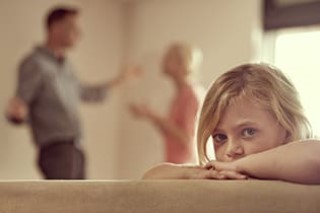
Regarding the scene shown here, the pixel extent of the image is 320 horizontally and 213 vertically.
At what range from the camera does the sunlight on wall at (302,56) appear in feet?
12.9

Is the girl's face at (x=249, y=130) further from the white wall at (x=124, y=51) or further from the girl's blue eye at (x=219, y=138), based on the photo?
the white wall at (x=124, y=51)

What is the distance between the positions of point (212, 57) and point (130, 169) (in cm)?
96

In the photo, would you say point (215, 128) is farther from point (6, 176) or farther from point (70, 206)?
point (6, 176)

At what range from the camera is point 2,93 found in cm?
425

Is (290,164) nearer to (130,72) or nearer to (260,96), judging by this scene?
(260,96)

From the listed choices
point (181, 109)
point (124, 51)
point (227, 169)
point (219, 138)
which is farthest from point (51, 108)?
point (227, 169)

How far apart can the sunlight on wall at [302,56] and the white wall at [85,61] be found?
1209 millimetres

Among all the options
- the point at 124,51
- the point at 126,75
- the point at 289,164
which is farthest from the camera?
the point at 124,51

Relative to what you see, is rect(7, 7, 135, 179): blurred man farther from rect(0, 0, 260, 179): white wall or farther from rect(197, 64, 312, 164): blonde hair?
rect(197, 64, 312, 164): blonde hair

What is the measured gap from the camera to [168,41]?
15.3ft

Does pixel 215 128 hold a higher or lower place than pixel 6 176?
higher

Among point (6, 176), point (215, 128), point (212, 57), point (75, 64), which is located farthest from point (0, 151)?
point (215, 128)

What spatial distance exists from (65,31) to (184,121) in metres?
0.74

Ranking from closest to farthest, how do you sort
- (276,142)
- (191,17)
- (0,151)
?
(276,142) → (0,151) → (191,17)
